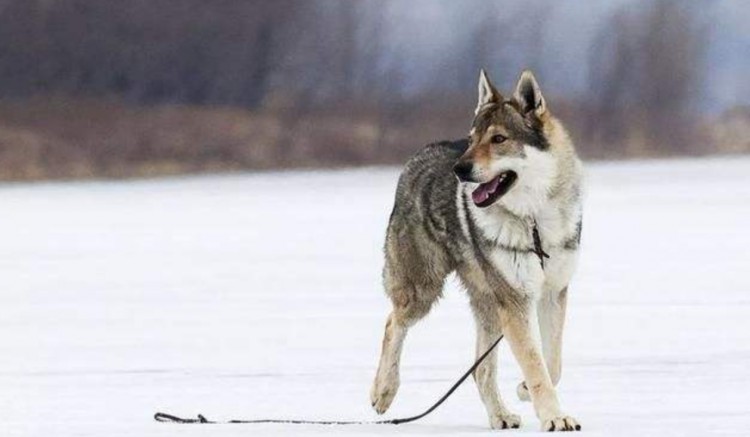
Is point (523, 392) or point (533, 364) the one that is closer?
point (533, 364)

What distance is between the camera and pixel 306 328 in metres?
11.3

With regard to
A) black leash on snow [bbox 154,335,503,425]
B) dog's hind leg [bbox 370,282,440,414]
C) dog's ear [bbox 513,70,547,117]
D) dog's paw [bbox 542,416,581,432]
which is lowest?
dog's paw [bbox 542,416,581,432]

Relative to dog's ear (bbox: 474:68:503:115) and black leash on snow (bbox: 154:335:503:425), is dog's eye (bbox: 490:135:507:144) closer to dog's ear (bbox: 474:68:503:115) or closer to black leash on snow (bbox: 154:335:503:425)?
dog's ear (bbox: 474:68:503:115)

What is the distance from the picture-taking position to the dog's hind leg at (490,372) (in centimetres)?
750

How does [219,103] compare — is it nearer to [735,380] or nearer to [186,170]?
[186,170]

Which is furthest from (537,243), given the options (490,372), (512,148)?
(490,372)

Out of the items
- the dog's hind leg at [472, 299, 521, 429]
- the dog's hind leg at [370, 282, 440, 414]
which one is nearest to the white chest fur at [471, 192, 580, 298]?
the dog's hind leg at [472, 299, 521, 429]

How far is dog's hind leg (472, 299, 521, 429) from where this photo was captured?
295 inches

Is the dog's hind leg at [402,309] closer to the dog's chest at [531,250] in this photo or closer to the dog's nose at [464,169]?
the dog's chest at [531,250]

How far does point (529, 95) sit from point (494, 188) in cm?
44

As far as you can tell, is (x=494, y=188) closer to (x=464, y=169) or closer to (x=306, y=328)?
(x=464, y=169)

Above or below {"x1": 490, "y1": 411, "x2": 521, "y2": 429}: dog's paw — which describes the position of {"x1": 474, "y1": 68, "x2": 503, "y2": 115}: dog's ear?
above

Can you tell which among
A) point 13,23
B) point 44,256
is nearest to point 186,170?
point 13,23

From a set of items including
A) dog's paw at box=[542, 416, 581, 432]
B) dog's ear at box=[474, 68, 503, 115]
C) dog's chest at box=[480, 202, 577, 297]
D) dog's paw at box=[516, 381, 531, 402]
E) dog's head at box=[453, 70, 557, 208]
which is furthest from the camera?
dog's paw at box=[516, 381, 531, 402]
